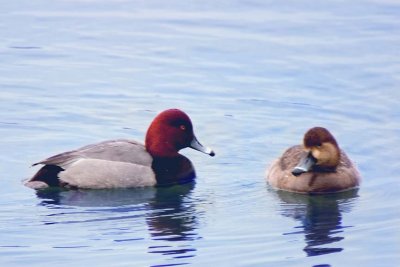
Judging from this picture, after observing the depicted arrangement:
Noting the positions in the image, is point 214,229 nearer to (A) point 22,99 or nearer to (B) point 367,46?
(A) point 22,99

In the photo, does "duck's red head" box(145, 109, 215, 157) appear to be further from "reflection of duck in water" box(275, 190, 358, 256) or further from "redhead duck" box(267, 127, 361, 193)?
"reflection of duck in water" box(275, 190, 358, 256)

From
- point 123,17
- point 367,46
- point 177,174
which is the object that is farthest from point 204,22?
point 177,174

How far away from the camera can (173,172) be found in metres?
17.3

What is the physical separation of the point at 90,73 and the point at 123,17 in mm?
3604

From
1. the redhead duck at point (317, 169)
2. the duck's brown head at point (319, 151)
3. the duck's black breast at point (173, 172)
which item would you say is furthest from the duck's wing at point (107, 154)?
the duck's brown head at point (319, 151)

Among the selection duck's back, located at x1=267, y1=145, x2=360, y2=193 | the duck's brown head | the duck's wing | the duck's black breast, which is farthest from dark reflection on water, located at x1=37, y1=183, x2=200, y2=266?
the duck's brown head

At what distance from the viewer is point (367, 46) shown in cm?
2312

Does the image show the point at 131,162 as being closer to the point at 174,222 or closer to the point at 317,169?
the point at 174,222

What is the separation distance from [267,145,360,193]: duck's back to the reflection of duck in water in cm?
8

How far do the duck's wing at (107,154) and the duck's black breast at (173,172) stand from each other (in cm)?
14

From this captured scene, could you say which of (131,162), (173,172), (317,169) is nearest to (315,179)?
(317,169)

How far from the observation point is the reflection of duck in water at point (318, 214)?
14.6m

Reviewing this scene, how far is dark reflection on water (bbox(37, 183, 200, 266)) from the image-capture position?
1457cm

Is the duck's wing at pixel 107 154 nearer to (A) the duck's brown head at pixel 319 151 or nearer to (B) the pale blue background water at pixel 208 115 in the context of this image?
(B) the pale blue background water at pixel 208 115
